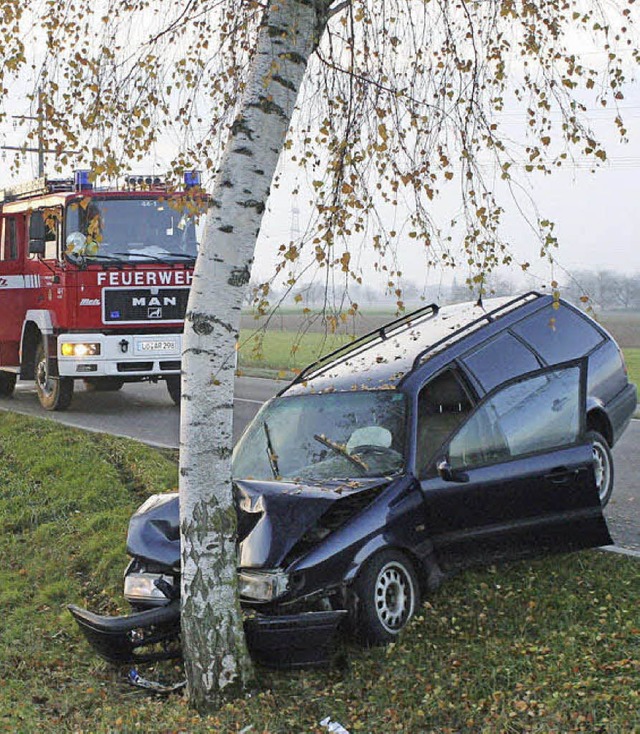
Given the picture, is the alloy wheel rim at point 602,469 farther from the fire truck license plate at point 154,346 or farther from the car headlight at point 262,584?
the fire truck license plate at point 154,346

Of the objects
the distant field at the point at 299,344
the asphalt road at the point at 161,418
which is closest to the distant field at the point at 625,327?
the distant field at the point at 299,344

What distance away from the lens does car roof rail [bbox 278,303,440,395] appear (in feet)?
25.3

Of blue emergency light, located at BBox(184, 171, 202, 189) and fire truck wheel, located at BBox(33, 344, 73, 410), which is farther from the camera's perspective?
fire truck wheel, located at BBox(33, 344, 73, 410)

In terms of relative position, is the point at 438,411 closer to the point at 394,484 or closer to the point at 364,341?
the point at 394,484

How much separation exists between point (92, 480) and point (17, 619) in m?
3.14

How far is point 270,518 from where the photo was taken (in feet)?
19.6

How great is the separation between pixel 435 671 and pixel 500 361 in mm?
2346

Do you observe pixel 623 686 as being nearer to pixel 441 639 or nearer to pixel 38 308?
pixel 441 639

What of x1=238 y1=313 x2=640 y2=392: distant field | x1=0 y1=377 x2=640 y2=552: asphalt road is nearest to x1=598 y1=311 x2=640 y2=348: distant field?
x1=238 y1=313 x2=640 y2=392: distant field

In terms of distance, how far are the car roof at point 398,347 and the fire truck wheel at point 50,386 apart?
8508 millimetres

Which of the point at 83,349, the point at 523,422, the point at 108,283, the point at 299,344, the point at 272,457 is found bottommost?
the point at 272,457

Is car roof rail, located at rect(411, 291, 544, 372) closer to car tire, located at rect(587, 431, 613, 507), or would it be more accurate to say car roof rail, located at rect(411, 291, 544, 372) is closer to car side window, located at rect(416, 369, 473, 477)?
car side window, located at rect(416, 369, 473, 477)

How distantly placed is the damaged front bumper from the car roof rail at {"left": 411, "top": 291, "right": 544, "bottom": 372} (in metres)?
1.99

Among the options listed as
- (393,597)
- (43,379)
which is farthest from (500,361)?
(43,379)
